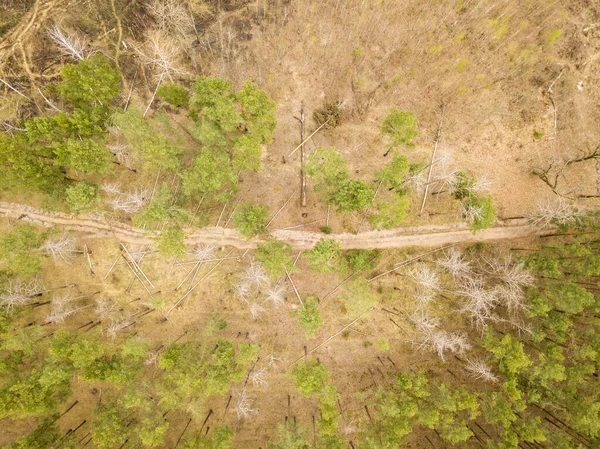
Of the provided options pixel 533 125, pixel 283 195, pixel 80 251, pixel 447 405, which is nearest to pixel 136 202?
pixel 80 251

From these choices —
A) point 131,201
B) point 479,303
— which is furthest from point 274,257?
point 479,303

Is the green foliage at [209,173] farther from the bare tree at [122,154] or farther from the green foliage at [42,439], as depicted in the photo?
the green foliage at [42,439]

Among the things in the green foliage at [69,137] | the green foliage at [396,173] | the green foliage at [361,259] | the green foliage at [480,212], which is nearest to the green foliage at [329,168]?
the green foliage at [396,173]

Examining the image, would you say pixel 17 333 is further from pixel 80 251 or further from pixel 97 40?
pixel 97 40

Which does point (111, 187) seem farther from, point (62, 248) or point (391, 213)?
point (391, 213)

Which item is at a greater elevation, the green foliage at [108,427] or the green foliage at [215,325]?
the green foliage at [215,325]
